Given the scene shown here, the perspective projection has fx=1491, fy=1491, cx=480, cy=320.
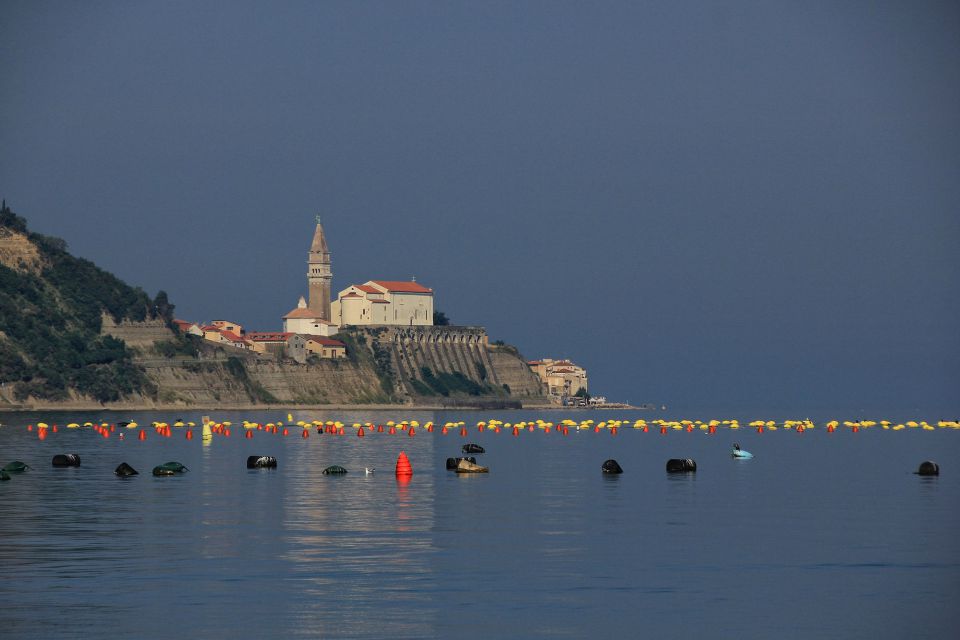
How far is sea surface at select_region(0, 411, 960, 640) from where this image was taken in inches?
1368

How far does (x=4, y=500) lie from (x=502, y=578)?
3029 cm

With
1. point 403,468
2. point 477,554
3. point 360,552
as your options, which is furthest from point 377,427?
point 360,552

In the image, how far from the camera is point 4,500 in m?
63.3

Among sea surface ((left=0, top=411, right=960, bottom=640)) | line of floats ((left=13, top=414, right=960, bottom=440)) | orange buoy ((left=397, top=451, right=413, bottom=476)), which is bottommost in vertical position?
sea surface ((left=0, top=411, right=960, bottom=640))

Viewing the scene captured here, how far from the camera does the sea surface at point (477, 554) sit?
34750 mm

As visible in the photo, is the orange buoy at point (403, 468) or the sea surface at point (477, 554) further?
the orange buoy at point (403, 468)

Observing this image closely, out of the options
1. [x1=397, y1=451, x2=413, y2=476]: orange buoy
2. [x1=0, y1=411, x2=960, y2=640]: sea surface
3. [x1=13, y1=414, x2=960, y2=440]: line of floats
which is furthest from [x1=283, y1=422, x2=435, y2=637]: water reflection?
[x1=13, y1=414, x2=960, y2=440]: line of floats

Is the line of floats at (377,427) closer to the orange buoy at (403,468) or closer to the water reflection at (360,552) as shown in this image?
the orange buoy at (403,468)

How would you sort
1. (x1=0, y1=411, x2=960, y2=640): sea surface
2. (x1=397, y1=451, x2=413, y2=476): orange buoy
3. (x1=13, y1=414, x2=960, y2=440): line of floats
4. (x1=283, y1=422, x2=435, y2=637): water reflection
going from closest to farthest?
(x1=283, y1=422, x2=435, y2=637): water reflection < (x1=0, y1=411, x2=960, y2=640): sea surface < (x1=397, y1=451, x2=413, y2=476): orange buoy < (x1=13, y1=414, x2=960, y2=440): line of floats

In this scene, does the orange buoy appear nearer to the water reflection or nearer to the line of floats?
the water reflection

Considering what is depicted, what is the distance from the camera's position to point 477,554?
152 ft

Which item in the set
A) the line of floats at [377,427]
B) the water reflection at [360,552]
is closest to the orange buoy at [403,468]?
the water reflection at [360,552]

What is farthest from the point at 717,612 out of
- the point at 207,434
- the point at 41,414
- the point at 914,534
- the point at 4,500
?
the point at 41,414

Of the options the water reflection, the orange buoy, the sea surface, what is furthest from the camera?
the orange buoy
